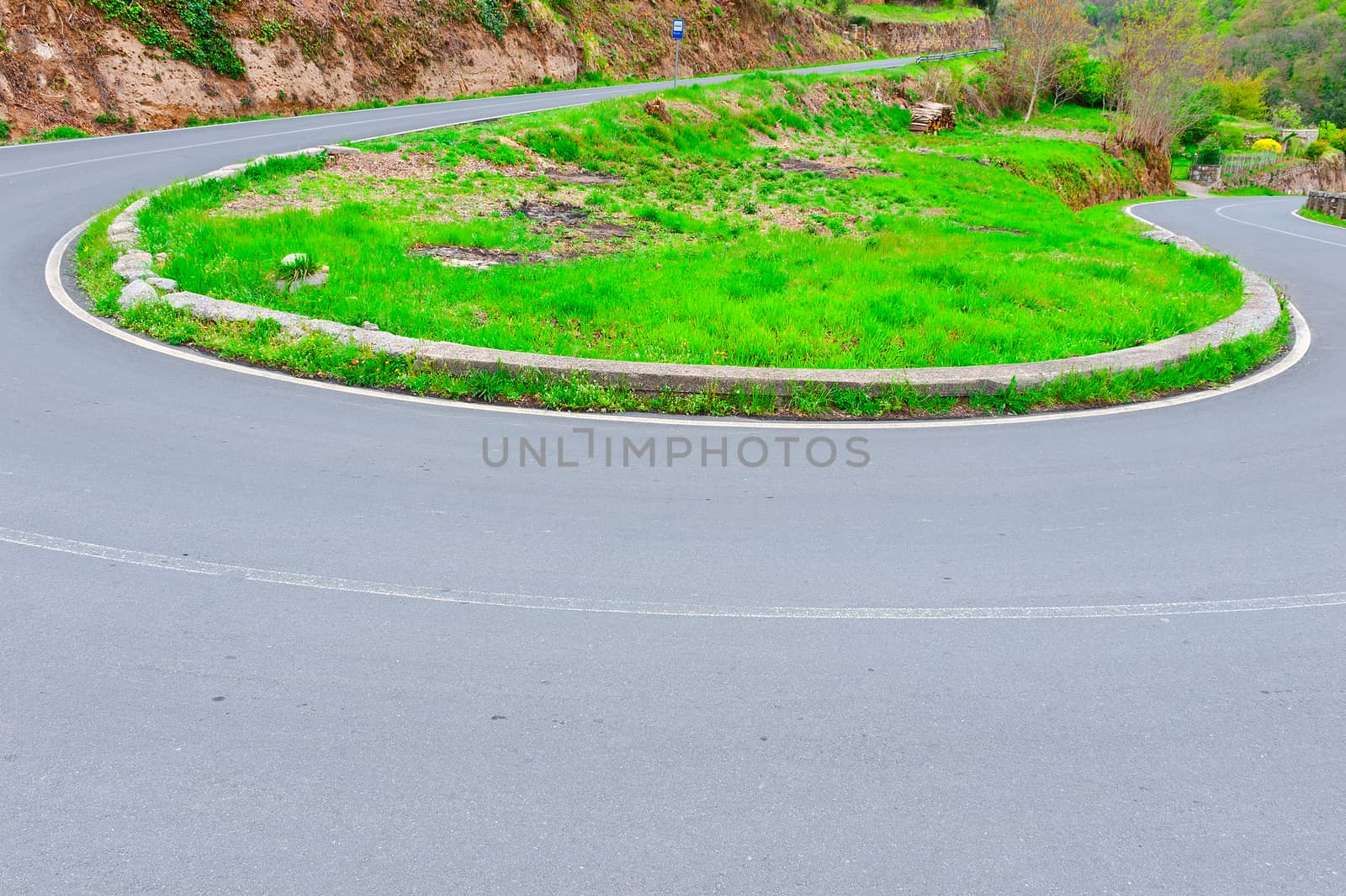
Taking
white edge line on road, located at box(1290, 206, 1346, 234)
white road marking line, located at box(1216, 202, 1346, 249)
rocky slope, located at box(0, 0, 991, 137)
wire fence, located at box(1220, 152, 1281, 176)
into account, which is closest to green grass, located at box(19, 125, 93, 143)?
rocky slope, located at box(0, 0, 991, 137)

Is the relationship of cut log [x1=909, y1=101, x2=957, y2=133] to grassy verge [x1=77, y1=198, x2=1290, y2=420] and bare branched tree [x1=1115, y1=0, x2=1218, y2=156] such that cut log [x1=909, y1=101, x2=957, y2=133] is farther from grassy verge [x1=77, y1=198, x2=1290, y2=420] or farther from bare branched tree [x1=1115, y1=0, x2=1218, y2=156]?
grassy verge [x1=77, y1=198, x2=1290, y2=420]

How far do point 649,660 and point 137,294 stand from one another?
7.69 metres

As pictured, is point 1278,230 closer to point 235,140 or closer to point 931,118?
point 931,118

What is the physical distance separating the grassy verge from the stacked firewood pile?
115ft

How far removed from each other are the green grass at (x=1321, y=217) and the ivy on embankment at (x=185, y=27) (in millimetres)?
33719

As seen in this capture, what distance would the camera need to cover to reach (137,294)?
9.03 metres

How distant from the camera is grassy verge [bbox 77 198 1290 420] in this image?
23.9ft

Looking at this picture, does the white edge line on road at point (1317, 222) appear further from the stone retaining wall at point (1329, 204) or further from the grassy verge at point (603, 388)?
the grassy verge at point (603, 388)

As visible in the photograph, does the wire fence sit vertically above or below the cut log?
below

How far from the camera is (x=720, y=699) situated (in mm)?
3713

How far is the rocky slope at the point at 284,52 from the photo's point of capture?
22.3 metres

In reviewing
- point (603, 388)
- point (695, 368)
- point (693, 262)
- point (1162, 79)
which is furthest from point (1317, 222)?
point (603, 388)

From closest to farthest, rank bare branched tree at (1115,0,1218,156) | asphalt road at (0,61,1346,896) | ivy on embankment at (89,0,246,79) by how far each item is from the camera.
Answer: asphalt road at (0,61,1346,896)
ivy on embankment at (89,0,246,79)
bare branched tree at (1115,0,1218,156)

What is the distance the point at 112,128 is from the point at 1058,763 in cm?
2619
